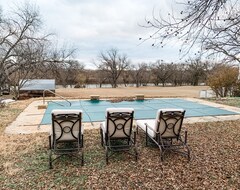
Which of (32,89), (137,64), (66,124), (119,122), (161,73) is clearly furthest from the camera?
(137,64)

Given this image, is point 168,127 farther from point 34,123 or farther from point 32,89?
point 32,89

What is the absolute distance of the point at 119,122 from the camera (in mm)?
4008

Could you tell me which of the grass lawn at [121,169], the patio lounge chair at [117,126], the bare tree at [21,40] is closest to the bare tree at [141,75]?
the bare tree at [21,40]

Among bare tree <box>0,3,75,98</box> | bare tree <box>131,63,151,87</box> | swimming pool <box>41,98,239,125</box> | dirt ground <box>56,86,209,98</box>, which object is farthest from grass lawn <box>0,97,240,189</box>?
bare tree <box>131,63,151,87</box>

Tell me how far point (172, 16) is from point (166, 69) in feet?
130

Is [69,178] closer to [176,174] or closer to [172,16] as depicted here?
[176,174]

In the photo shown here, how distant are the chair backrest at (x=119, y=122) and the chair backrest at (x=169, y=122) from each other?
0.53 meters

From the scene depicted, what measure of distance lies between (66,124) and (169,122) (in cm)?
189

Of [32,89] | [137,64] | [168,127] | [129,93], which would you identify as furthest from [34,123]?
[137,64]

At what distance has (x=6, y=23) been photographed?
14.5 m

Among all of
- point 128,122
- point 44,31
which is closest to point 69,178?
point 128,122

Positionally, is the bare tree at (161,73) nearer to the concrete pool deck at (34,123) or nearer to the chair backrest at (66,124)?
the concrete pool deck at (34,123)

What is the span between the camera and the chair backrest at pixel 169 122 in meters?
4.03

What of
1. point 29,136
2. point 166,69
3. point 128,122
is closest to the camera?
point 128,122
